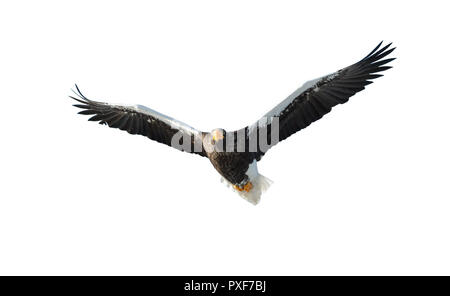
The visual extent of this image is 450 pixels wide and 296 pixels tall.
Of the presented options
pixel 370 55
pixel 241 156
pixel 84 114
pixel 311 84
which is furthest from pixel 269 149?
A: pixel 84 114

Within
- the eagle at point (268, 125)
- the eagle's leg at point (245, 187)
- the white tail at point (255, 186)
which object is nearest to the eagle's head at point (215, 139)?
the eagle at point (268, 125)

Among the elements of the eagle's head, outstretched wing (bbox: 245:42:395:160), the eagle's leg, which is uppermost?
outstretched wing (bbox: 245:42:395:160)

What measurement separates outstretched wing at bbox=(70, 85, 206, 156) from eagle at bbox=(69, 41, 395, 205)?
0.04 ft

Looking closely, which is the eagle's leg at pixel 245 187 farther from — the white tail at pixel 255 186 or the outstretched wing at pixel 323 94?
the outstretched wing at pixel 323 94

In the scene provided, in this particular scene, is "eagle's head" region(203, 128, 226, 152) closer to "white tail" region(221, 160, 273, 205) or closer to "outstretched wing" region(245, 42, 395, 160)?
"outstretched wing" region(245, 42, 395, 160)

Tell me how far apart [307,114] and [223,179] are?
4.50ft

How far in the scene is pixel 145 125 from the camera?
8883 millimetres

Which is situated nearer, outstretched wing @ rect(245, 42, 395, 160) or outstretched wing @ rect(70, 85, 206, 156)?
outstretched wing @ rect(245, 42, 395, 160)

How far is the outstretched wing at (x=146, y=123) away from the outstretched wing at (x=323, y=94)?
0.82 metres

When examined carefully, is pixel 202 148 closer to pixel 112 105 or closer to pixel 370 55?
pixel 112 105

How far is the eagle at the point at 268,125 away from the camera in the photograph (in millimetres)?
8117

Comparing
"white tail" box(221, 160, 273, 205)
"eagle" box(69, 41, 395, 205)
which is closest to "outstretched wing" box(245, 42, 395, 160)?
"eagle" box(69, 41, 395, 205)

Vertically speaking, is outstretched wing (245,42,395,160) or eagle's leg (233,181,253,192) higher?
outstretched wing (245,42,395,160)

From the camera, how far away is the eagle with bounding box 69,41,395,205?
812 cm
